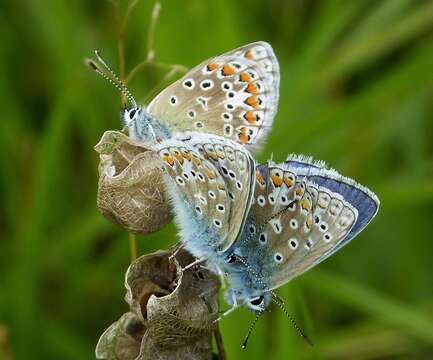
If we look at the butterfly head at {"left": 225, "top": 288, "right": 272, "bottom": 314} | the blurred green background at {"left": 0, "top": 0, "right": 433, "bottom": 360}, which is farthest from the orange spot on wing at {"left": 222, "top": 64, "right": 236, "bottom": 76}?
the blurred green background at {"left": 0, "top": 0, "right": 433, "bottom": 360}

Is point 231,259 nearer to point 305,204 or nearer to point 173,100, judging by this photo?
point 305,204

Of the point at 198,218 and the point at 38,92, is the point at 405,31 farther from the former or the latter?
the point at 198,218

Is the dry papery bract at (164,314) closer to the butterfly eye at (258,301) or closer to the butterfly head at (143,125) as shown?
the butterfly eye at (258,301)

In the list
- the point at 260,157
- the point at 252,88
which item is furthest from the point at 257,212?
the point at 260,157

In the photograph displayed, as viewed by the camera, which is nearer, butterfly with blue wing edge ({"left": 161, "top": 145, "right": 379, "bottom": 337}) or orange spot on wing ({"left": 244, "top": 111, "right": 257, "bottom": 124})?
butterfly with blue wing edge ({"left": 161, "top": 145, "right": 379, "bottom": 337})

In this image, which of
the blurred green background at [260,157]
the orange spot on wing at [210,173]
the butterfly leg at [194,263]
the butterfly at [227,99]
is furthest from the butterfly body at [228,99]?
the blurred green background at [260,157]

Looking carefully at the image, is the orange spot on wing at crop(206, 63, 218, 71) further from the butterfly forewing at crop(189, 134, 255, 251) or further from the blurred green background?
the blurred green background

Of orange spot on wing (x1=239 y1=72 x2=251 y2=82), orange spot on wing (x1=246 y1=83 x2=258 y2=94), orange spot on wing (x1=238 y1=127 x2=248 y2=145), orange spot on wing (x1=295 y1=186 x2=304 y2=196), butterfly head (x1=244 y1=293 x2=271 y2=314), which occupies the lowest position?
butterfly head (x1=244 y1=293 x2=271 y2=314)
